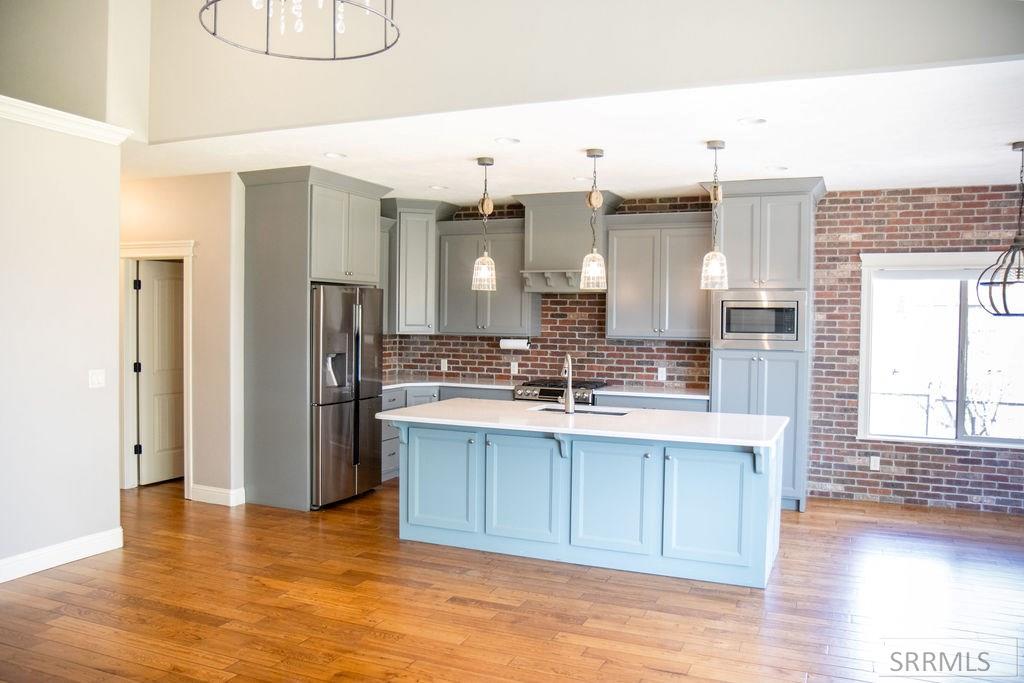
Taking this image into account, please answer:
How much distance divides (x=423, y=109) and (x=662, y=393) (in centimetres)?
330

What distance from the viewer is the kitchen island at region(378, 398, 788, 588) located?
430cm

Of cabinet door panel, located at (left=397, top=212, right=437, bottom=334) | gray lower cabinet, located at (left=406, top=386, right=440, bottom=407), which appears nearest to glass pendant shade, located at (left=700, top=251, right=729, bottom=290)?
gray lower cabinet, located at (left=406, top=386, right=440, bottom=407)

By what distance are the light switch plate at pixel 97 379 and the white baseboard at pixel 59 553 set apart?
92 cm

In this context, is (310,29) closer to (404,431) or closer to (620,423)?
(404,431)

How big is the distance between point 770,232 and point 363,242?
3.31 m

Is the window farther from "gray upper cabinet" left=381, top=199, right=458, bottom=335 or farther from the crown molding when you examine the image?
the crown molding

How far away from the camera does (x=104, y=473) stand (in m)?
4.86

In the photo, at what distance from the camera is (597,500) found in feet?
15.1

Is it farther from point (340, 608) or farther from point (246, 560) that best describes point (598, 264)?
point (246, 560)

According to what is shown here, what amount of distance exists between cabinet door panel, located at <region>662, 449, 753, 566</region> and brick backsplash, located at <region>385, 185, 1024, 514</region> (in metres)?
2.55

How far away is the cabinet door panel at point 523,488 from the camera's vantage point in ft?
15.5

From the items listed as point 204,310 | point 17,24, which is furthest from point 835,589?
point 17,24

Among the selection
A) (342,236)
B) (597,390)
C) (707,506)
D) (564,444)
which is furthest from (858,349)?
(342,236)

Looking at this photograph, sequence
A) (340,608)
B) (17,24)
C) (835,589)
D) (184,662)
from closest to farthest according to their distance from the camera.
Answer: (184,662)
(340,608)
(835,589)
(17,24)
